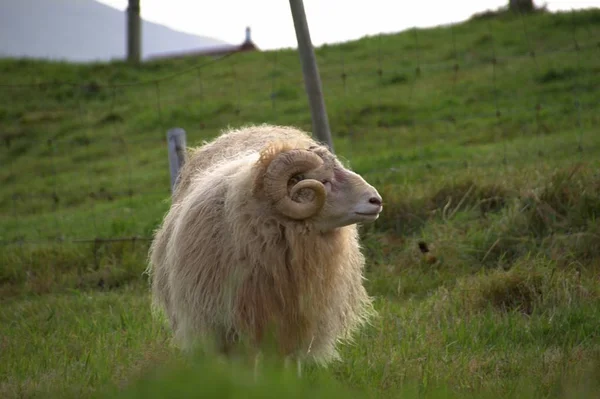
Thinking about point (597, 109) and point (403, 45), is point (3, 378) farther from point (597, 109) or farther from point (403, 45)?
point (403, 45)

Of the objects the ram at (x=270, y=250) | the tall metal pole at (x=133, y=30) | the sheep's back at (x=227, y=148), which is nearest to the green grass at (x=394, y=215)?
the ram at (x=270, y=250)

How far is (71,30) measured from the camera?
230ft

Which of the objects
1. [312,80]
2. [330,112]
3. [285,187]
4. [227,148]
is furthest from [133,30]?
[285,187]

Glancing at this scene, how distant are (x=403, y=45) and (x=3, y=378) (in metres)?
11.9

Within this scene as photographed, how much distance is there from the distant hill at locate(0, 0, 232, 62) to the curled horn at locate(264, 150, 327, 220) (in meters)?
54.0

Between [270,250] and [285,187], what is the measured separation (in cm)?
38

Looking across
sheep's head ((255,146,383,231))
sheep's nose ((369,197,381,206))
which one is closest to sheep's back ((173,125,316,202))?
sheep's head ((255,146,383,231))

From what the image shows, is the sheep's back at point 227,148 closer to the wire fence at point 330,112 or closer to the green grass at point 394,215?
the green grass at point 394,215

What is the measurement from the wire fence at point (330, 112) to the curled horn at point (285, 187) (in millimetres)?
3494

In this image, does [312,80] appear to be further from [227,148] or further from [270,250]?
[270,250]

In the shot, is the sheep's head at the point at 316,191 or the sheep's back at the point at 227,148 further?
the sheep's back at the point at 227,148

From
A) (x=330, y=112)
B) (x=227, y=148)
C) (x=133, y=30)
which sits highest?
(x=133, y=30)

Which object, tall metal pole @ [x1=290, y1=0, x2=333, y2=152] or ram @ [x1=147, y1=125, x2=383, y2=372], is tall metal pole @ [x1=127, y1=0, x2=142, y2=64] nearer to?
tall metal pole @ [x1=290, y1=0, x2=333, y2=152]

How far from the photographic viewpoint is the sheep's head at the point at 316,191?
5062 millimetres
